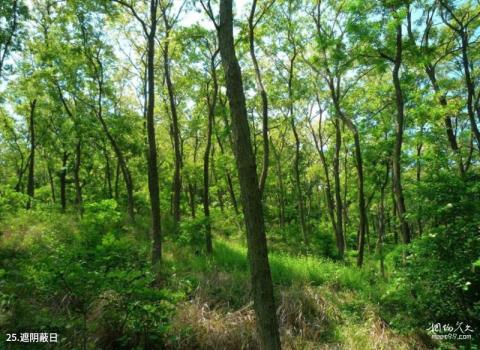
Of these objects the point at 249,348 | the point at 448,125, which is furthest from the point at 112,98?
the point at 448,125

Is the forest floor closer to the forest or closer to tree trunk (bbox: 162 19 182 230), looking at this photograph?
the forest

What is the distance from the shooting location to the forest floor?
519 cm

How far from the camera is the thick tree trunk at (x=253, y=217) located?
4502 mm

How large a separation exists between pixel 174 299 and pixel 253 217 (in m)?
2.21

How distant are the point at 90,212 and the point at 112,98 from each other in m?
11.8

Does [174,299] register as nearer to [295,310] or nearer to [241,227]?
[295,310]

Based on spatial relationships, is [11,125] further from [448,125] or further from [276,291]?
[448,125]

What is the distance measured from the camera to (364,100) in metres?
17.6

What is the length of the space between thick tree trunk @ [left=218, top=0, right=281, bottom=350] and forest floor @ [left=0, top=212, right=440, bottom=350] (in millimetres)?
1644

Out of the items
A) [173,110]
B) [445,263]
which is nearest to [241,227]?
[173,110]

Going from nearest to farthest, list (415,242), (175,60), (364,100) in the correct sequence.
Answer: (415,242) < (175,60) < (364,100)

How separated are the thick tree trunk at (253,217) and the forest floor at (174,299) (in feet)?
5.39

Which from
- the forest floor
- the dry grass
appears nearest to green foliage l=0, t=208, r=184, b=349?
the forest floor

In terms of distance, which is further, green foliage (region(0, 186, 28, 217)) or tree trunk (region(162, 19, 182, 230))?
green foliage (region(0, 186, 28, 217))
